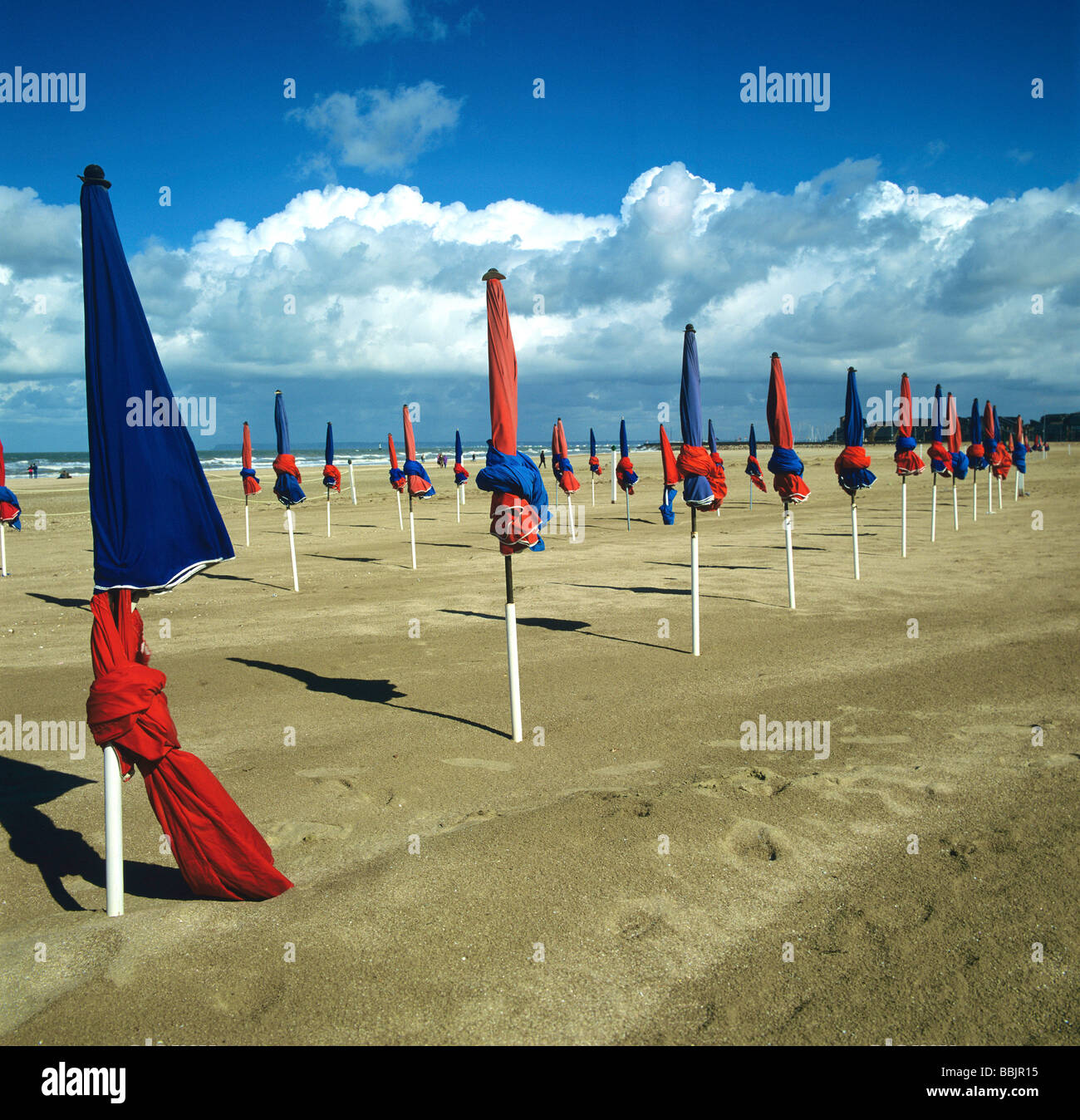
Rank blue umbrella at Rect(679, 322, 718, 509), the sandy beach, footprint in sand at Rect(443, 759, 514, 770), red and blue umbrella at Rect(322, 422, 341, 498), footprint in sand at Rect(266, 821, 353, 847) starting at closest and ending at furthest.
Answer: the sandy beach → footprint in sand at Rect(266, 821, 353, 847) → footprint in sand at Rect(443, 759, 514, 770) → blue umbrella at Rect(679, 322, 718, 509) → red and blue umbrella at Rect(322, 422, 341, 498)

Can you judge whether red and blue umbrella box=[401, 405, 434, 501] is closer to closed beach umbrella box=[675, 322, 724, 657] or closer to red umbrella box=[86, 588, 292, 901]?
closed beach umbrella box=[675, 322, 724, 657]

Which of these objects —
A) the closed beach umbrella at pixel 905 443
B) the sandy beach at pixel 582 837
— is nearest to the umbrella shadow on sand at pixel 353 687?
the sandy beach at pixel 582 837

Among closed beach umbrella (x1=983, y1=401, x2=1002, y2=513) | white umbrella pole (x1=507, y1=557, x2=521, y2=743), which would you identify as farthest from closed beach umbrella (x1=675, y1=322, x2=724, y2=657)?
closed beach umbrella (x1=983, y1=401, x2=1002, y2=513)

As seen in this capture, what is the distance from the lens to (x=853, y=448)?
659 inches

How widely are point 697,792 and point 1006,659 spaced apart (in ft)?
22.1

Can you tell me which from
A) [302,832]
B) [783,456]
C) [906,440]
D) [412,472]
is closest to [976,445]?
[906,440]

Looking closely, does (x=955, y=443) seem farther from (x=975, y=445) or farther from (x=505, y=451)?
(x=505, y=451)

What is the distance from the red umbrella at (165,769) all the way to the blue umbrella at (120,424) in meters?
0.31

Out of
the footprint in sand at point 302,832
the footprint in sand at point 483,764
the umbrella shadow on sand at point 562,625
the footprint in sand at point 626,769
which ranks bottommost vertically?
the footprint in sand at point 302,832

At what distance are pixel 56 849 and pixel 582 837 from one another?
13.5 ft

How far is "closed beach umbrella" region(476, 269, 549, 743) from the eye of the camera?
7340mm

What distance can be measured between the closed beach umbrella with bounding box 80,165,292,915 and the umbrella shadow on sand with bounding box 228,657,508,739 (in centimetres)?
390

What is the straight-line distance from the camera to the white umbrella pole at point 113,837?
4.61 m

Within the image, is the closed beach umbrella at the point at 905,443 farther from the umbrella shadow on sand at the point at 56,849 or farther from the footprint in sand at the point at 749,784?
the umbrella shadow on sand at the point at 56,849
